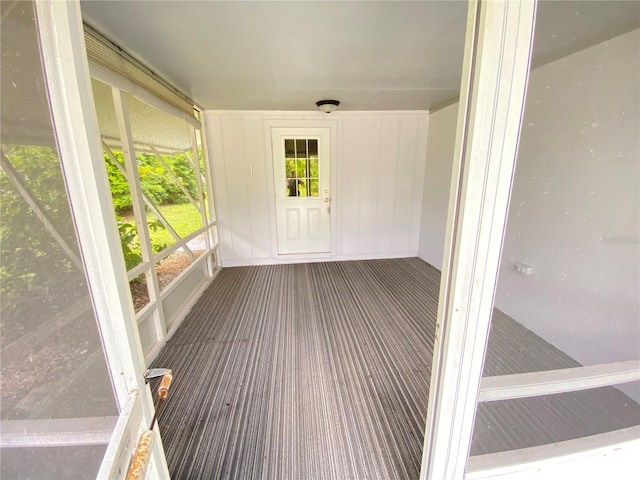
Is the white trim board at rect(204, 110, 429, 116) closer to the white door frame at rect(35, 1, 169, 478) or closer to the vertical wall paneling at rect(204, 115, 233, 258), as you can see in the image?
the vertical wall paneling at rect(204, 115, 233, 258)

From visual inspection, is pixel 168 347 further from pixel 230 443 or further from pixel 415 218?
pixel 415 218

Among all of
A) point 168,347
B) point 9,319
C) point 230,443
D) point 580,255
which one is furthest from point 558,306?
point 168,347

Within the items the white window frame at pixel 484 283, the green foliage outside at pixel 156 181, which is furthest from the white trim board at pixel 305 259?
the white window frame at pixel 484 283

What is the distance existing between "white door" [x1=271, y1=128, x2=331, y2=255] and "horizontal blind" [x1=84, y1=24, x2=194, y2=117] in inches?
55.5

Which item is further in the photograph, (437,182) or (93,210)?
(437,182)

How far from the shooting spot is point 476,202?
0.60 metres

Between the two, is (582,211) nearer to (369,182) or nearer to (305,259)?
(369,182)

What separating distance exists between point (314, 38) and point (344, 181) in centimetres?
225

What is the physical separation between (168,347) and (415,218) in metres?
3.72

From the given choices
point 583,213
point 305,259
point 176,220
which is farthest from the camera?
point 305,259

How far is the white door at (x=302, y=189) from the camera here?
3617 millimetres

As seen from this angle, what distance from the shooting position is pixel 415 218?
4.09m

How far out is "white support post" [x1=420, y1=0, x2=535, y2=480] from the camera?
535 millimetres

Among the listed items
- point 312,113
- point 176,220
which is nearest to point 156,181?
point 176,220
